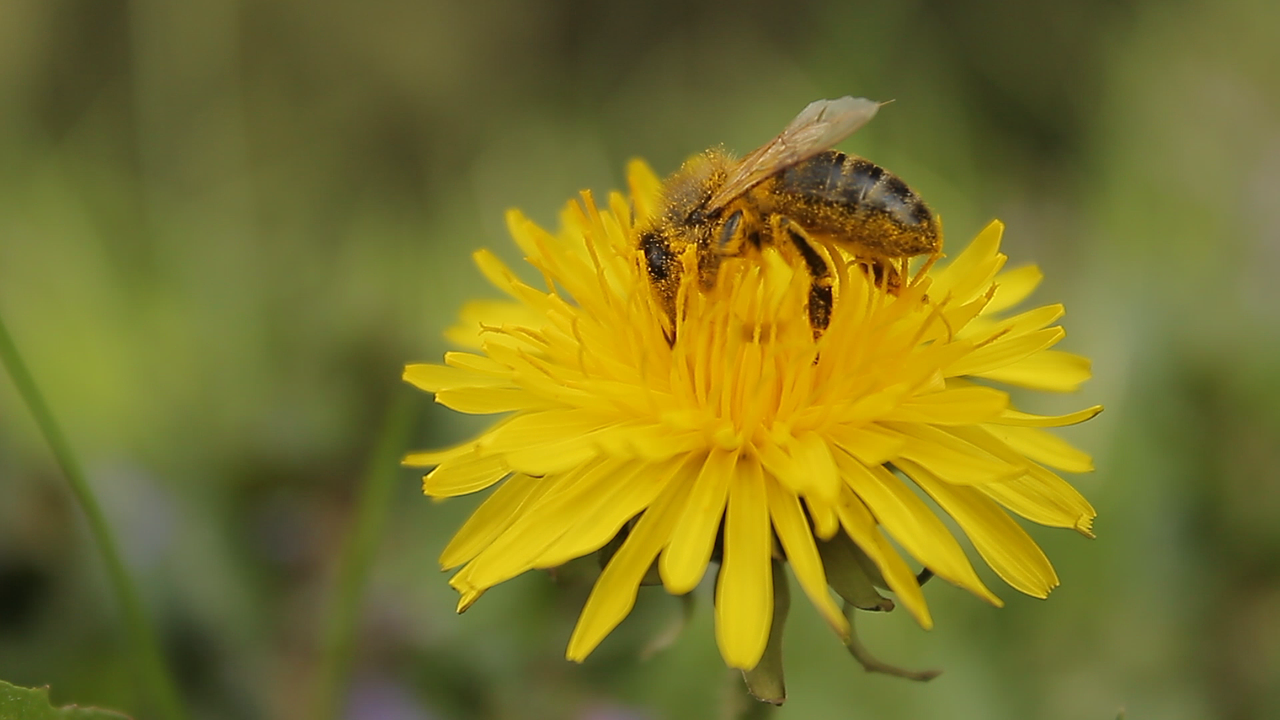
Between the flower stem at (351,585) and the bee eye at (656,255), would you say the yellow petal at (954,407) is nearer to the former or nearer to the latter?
the bee eye at (656,255)

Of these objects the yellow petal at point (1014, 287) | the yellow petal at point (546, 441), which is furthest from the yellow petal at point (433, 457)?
the yellow petal at point (1014, 287)

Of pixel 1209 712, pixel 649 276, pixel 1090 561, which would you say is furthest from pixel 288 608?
pixel 1209 712

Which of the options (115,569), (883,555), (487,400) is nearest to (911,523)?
(883,555)

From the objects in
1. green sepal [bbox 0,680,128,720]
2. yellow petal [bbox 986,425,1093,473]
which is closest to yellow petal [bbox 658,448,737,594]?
yellow petal [bbox 986,425,1093,473]

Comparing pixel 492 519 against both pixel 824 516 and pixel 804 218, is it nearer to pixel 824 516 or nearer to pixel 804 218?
pixel 824 516

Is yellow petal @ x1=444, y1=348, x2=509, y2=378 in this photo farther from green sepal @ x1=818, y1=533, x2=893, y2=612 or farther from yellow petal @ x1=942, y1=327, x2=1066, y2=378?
yellow petal @ x1=942, y1=327, x2=1066, y2=378

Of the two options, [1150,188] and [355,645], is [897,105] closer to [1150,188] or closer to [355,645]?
[1150,188]

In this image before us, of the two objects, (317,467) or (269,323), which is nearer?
(317,467)
